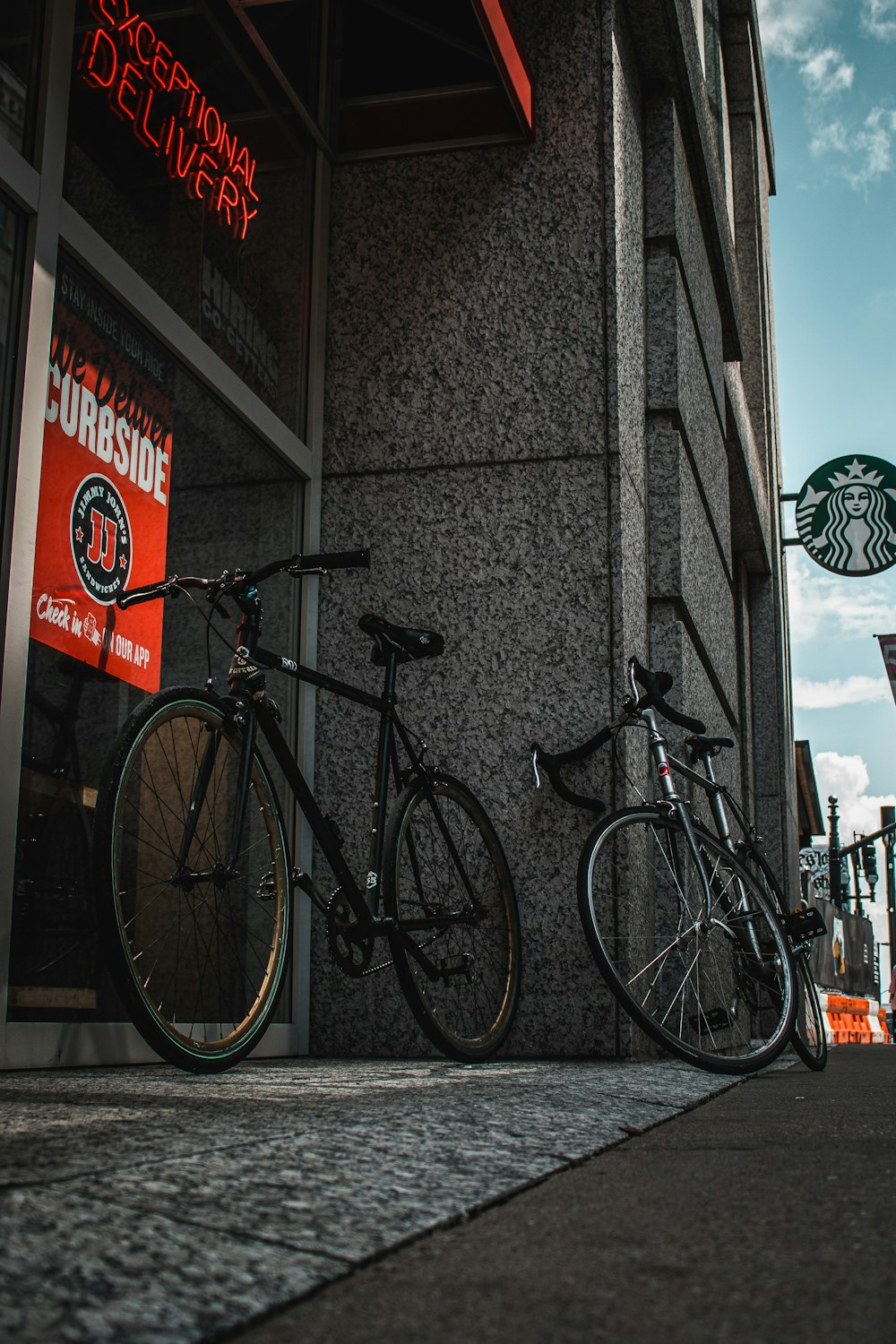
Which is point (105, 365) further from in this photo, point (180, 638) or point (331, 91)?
point (331, 91)

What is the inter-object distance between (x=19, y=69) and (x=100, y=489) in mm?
1044

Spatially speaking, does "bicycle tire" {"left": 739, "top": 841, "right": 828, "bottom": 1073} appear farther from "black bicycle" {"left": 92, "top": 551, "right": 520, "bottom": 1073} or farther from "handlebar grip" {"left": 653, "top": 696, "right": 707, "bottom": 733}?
"black bicycle" {"left": 92, "top": 551, "right": 520, "bottom": 1073}

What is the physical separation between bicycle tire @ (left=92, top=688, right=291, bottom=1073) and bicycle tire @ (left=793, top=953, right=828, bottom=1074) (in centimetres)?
213

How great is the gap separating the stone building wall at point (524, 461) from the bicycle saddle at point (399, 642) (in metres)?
0.74

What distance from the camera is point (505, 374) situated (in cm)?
511

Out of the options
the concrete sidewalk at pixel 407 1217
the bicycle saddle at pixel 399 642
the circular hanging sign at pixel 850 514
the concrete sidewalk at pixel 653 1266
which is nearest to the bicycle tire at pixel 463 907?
the bicycle saddle at pixel 399 642

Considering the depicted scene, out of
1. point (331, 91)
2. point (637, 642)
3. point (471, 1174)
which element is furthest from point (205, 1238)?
point (331, 91)

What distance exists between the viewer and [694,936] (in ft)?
14.7

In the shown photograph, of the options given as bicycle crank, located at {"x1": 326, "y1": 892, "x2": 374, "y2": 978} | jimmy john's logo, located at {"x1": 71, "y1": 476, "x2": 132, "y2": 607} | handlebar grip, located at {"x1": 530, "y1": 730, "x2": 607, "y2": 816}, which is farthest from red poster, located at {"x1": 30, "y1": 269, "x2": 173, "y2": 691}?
handlebar grip, located at {"x1": 530, "y1": 730, "x2": 607, "y2": 816}

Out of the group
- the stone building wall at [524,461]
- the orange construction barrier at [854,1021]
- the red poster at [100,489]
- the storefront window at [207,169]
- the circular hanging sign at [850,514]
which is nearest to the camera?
the red poster at [100,489]

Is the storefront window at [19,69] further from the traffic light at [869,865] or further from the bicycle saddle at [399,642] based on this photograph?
the traffic light at [869,865]

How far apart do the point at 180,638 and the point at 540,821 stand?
140 cm

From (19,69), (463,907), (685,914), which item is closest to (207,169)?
(19,69)

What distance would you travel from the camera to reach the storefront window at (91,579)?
3.32 meters
